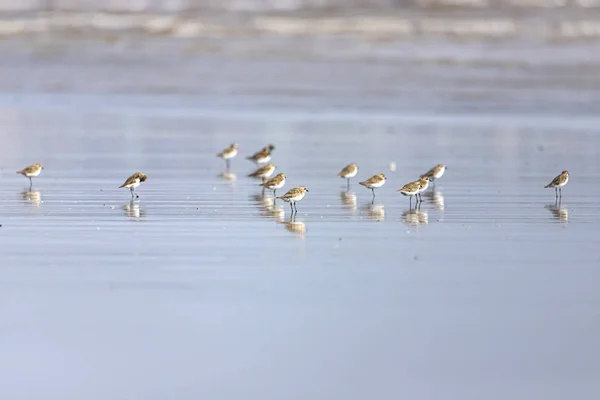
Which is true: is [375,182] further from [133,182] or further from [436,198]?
[133,182]

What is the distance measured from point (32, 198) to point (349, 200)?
394 centimetres

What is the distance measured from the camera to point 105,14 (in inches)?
2763

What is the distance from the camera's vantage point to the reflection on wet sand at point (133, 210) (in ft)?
49.4

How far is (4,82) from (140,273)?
36815 mm

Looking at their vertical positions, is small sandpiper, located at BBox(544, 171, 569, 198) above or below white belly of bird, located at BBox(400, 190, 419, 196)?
above

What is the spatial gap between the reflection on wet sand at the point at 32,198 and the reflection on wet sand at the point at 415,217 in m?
4.31

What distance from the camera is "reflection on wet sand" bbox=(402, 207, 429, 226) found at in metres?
14.7

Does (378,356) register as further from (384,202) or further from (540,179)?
(540,179)

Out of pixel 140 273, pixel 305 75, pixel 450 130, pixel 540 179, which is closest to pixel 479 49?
pixel 305 75

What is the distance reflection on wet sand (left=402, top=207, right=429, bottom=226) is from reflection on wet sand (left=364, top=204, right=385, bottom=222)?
258 millimetres

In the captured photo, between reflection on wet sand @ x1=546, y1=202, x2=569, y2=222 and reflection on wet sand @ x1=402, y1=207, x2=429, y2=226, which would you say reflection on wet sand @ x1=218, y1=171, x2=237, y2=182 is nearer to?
reflection on wet sand @ x1=402, y1=207, x2=429, y2=226

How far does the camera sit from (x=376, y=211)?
1593cm

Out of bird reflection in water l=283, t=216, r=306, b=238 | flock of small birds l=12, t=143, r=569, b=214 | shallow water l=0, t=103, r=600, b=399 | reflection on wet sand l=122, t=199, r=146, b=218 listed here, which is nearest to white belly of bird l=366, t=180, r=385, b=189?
flock of small birds l=12, t=143, r=569, b=214

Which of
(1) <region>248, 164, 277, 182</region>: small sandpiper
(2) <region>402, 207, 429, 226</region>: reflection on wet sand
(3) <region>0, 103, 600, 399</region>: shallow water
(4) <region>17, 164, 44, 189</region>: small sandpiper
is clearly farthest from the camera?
(1) <region>248, 164, 277, 182</region>: small sandpiper
